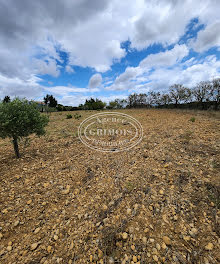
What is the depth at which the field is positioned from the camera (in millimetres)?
2082

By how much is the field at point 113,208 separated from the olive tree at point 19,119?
1.27 m

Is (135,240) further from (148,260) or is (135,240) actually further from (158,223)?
(158,223)

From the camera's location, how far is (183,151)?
17.2 feet

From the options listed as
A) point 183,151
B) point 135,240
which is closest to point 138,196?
point 135,240

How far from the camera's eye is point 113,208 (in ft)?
9.62

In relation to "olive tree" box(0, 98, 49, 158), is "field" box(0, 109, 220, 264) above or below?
below

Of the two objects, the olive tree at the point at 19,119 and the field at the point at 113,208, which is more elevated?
the olive tree at the point at 19,119

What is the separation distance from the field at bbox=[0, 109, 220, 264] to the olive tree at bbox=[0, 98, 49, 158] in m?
1.27

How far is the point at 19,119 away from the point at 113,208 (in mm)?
4738

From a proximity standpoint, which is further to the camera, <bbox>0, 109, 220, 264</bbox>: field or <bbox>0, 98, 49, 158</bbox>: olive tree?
<bbox>0, 98, 49, 158</bbox>: olive tree

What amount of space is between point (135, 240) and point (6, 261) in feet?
7.31

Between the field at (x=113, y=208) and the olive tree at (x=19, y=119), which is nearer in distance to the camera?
the field at (x=113, y=208)

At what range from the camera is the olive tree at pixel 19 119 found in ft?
15.1

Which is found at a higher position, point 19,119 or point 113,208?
point 19,119
